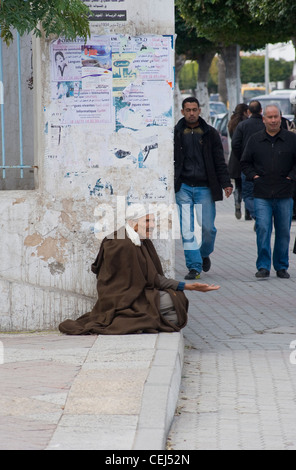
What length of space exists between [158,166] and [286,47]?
54501mm

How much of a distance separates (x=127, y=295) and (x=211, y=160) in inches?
140

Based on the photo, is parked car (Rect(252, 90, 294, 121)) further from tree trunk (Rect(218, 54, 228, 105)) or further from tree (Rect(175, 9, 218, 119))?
tree trunk (Rect(218, 54, 228, 105))

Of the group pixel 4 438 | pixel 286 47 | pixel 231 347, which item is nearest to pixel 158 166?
pixel 231 347

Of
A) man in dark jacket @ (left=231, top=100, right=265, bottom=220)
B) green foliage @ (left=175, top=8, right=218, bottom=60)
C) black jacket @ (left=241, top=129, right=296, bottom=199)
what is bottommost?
black jacket @ (left=241, top=129, right=296, bottom=199)

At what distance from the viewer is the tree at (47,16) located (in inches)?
256

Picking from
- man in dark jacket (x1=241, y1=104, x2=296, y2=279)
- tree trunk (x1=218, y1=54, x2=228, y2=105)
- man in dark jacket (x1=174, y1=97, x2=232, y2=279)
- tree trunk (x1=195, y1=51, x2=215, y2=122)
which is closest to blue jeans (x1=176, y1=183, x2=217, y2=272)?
man in dark jacket (x1=174, y1=97, x2=232, y2=279)

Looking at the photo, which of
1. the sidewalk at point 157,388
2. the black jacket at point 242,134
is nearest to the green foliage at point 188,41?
the black jacket at point 242,134

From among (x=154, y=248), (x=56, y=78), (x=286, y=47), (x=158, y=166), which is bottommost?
(x=154, y=248)

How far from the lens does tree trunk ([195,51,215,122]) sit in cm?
2934

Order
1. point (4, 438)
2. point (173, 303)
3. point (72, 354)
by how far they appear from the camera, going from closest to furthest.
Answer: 1. point (4, 438)
2. point (72, 354)
3. point (173, 303)

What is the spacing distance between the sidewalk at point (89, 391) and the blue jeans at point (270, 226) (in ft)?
11.6

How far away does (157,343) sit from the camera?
21.8ft

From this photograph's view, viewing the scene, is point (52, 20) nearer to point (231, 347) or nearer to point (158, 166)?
point (158, 166)

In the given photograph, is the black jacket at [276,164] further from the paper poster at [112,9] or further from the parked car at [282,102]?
the parked car at [282,102]
